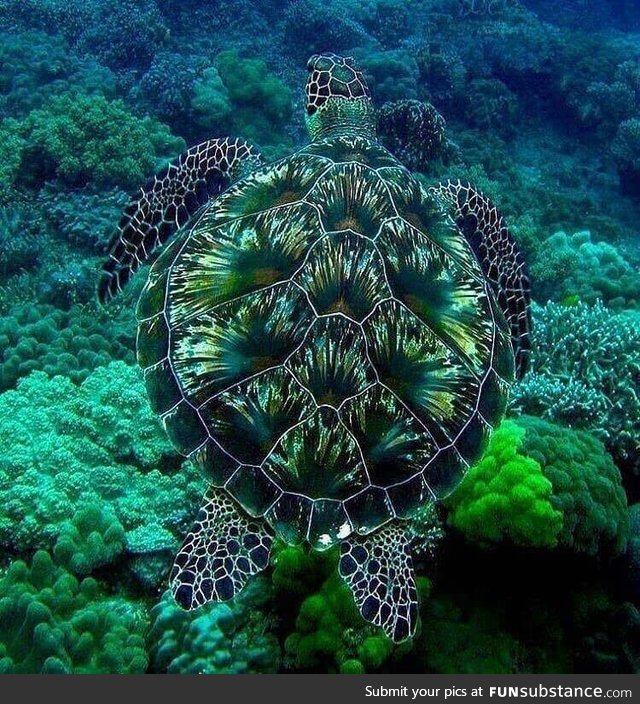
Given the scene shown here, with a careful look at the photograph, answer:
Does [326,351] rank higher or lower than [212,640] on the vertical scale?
higher

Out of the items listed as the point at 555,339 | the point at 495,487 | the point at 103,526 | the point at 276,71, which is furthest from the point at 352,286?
the point at 276,71

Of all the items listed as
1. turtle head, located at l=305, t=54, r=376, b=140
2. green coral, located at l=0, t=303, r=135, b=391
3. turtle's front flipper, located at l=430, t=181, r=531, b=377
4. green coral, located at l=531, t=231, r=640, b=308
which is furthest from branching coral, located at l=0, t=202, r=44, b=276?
green coral, located at l=531, t=231, r=640, b=308

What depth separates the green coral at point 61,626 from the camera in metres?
2.36

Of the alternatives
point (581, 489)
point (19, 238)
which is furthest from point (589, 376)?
point (19, 238)

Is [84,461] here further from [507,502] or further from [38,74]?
[38,74]

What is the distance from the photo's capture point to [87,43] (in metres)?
9.66

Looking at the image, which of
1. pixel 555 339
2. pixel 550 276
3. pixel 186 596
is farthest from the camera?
pixel 550 276

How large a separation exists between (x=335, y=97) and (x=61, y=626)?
3537mm

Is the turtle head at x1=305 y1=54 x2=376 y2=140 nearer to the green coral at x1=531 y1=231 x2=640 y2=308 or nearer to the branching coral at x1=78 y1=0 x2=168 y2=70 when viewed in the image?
the green coral at x1=531 y1=231 x2=640 y2=308

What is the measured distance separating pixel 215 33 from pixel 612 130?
777 cm

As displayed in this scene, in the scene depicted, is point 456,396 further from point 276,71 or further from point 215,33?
point 215,33

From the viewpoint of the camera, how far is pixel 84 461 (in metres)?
3.20

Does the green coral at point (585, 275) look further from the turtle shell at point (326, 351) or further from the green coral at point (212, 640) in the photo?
the green coral at point (212, 640)

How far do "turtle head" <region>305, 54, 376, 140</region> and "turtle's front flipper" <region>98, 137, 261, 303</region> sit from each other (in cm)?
59
